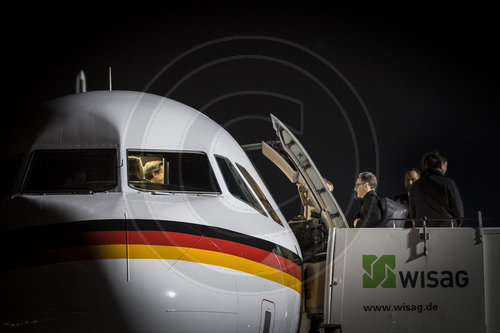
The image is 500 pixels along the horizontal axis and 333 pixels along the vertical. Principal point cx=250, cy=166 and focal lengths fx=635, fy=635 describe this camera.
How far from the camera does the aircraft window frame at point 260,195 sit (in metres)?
6.24

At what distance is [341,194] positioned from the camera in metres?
17.4

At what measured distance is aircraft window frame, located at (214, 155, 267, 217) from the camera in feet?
19.2

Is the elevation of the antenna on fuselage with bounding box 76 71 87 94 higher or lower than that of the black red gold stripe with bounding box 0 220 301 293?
higher

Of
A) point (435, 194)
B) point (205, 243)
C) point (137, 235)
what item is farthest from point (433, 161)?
point (137, 235)

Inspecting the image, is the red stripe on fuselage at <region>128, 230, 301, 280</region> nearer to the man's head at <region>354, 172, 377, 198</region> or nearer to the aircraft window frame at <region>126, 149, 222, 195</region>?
the aircraft window frame at <region>126, 149, 222, 195</region>

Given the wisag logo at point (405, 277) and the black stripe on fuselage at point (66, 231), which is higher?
the black stripe on fuselage at point (66, 231)

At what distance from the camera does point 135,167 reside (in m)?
5.79

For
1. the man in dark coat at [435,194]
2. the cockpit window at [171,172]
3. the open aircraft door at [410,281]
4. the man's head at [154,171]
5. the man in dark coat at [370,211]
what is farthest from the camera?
the man in dark coat at [435,194]

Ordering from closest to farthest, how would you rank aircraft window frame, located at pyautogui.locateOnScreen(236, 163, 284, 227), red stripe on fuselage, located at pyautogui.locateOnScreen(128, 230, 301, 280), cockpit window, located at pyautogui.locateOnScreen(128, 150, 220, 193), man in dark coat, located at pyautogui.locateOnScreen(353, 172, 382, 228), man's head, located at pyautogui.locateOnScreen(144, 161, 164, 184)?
red stripe on fuselage, located at pyautogui.locateOnScreen(128, 230, 301, 280), cockpit window, located at pyautogui.locateOnScreen(128, 150, 220, 193), man's head, located at pyautogui.locateOnScreen(144, 161, 164, 184), aircraft window frame, located at pyautogui.locateOnScreen(236, 163, 284, 227), man in dark coat, located at pyautogui.locateOnScreen(353, 172, 382, 228)

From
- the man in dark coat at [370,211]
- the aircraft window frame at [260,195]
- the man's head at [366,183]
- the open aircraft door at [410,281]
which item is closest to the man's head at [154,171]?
the aircraft window frame at [260,195]

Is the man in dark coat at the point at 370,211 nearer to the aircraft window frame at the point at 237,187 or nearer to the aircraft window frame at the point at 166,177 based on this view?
the aircraft window frame at the point at 237,187

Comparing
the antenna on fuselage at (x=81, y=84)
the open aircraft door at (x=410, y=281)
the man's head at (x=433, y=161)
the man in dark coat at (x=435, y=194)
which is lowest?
the open aircraft door at (x=410, y=281)

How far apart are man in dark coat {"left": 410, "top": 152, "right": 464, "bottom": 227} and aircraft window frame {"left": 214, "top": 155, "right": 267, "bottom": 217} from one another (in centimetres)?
304

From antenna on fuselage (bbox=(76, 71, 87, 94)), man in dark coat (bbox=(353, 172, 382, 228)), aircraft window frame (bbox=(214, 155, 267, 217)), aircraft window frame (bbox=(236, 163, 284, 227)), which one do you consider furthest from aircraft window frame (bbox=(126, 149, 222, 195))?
antenna on fuselage (bbox=(76, 71, 87, 94))
